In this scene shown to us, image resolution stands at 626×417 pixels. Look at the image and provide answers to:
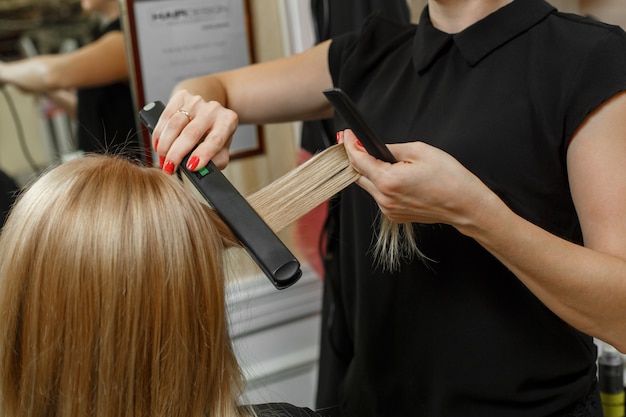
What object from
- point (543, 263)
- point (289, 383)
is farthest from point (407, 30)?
point (289, 383)

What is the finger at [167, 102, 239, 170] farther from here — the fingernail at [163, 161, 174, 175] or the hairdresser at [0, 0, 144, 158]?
the hairdresser at [0, 0, 144, 158]

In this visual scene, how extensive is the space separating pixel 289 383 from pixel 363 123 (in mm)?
1293

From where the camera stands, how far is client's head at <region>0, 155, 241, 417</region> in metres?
0.74

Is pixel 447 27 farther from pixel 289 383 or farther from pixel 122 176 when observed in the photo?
pixel 289 383

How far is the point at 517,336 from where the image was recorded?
3.10ft

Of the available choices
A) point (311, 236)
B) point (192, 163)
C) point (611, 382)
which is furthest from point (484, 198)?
point (311, 236)

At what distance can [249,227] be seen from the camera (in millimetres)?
769

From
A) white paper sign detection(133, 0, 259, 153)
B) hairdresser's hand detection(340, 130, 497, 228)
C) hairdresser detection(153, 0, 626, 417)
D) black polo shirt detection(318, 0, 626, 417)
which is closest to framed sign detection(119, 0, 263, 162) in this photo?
white paper sign detection(133, 0, 259, 153)

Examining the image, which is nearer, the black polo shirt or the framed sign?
the black polo shirt

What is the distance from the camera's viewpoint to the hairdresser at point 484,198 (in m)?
0.80

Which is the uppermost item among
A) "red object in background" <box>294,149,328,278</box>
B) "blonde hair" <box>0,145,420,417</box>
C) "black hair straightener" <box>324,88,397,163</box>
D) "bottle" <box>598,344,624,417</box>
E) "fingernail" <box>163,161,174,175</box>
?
"black hair straightener" <box>324,88,397,163</box>

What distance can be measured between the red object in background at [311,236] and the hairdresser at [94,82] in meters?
0.42

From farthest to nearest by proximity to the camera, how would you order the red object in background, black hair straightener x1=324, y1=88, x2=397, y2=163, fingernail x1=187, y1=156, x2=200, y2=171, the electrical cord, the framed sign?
the red object in background
the framed sign
the electrical cord
fingernail x1=187, y1=156, x2=200, y2=171
black hair straightener x1=324, y1=88, x2=397, y2=163

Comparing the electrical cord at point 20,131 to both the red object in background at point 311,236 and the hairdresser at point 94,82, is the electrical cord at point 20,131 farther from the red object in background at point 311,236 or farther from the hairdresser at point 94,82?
the red object in background at point 311,236
